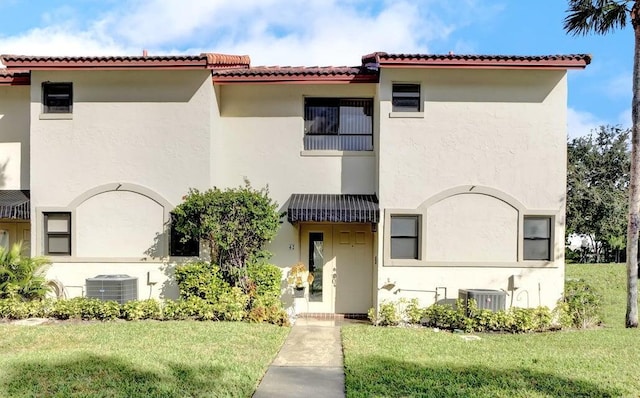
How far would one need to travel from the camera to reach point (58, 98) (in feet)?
43.8

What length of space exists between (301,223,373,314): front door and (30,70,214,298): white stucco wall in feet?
13.5

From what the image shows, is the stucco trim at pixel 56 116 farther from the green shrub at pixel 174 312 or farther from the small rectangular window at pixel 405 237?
the small rectangular window at pixel 405 237

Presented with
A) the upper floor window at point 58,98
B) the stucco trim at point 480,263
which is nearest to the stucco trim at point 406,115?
the stucco trim at point 480,263

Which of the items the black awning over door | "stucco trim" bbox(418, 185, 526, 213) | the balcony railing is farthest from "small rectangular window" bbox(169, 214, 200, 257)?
"stucco trim" bbox(418, 185, 526, 213)

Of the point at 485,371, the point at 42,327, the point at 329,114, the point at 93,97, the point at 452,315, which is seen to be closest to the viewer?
the point at 485,371

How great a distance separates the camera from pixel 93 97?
1316 centimetres

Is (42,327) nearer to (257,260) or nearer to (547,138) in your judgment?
(257,260)

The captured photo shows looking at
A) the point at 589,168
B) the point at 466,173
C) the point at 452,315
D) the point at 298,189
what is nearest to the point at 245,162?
the point at 298,189

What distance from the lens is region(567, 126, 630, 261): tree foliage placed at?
Result: 81.1 ft

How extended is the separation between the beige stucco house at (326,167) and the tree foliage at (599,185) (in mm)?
14698

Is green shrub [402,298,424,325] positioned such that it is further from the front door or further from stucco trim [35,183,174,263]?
stucco trim [35,183,174,263]

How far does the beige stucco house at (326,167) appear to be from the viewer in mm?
12758

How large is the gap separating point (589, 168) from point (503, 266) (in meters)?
18.0

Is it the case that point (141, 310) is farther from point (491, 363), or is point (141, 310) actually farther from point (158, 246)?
point (491, 363)
